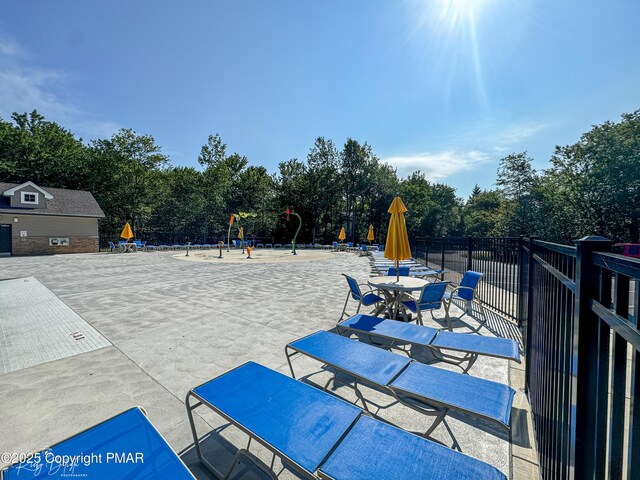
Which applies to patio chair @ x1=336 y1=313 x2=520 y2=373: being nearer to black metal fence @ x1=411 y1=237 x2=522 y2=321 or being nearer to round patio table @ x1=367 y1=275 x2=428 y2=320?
round patio table @ x1=367 y1=275 x2=428 y2=320

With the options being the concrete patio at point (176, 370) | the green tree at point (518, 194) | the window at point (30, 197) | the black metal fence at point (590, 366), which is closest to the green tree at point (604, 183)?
the green tree at point (518, 194)

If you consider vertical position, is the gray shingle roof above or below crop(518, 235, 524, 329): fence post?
above

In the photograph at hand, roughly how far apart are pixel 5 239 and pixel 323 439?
32.1 metres

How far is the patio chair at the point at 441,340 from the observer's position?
10.5ft

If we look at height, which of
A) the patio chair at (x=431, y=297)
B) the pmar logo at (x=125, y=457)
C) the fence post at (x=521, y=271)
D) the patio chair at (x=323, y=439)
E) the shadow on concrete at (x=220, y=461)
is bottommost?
the shadow on concrete at (x=220, y=461)

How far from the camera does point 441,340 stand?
3533 millimetres

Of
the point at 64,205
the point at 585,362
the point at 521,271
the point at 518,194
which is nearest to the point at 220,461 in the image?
the point at 585,362

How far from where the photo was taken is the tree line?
25.2 meters

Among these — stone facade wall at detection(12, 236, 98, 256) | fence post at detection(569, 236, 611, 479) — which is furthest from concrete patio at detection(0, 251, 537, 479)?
stone facade wall at detection(12, 236, 98, 256)

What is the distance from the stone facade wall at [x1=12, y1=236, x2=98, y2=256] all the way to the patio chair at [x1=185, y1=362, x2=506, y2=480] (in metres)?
30.7

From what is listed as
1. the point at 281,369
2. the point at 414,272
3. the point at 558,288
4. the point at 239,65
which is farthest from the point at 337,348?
the point at 239,65

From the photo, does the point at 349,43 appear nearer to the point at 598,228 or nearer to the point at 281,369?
the point at 281,369

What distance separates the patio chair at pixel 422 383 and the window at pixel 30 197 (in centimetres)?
3195

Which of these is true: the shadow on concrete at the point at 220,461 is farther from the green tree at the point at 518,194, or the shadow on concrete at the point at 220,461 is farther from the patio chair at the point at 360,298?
the green tree at the point at 518,194
